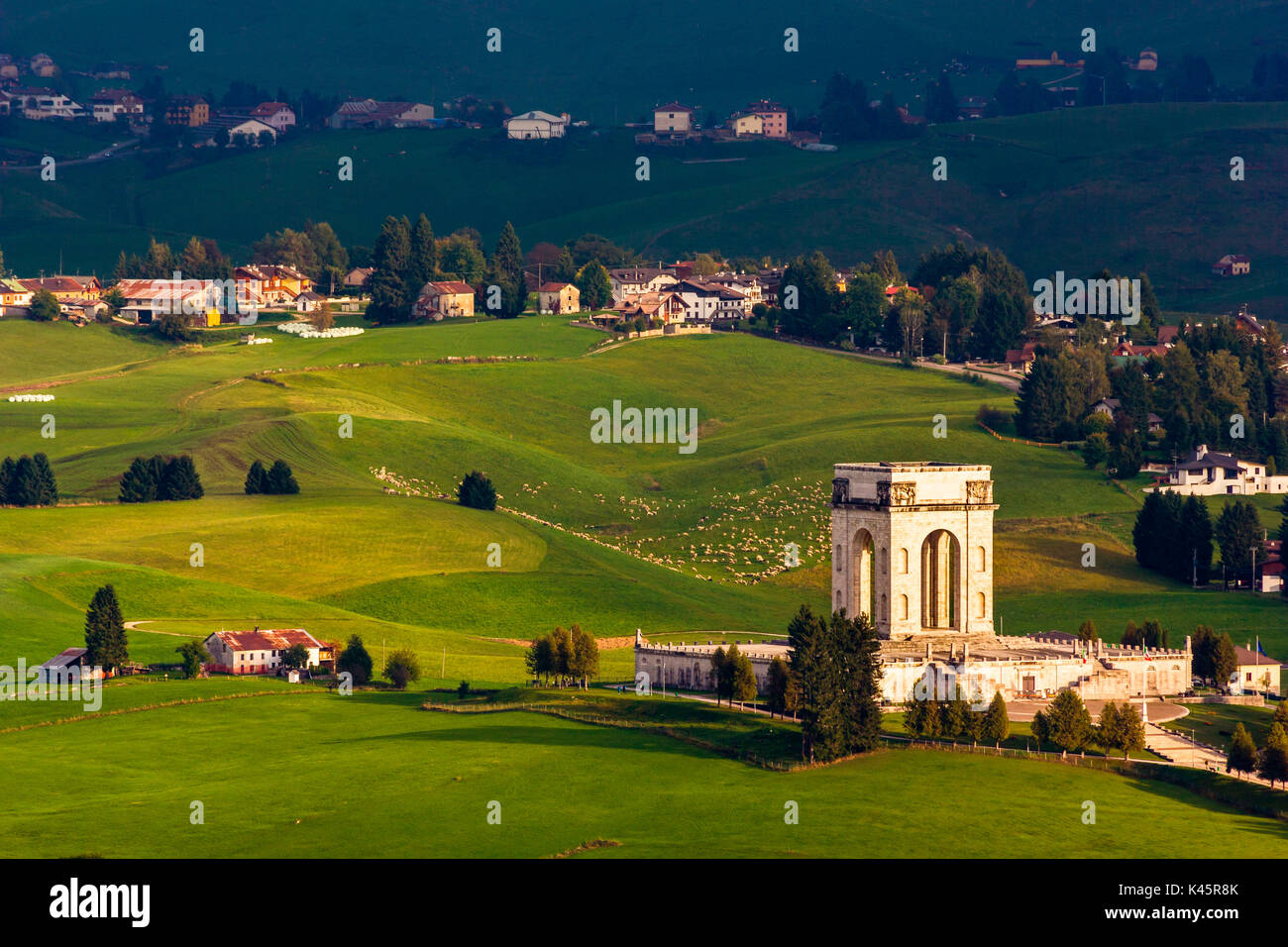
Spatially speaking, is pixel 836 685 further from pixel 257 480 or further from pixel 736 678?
pixel 257 480

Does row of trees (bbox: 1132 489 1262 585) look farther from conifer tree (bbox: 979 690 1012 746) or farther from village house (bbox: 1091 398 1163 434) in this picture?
conifer tree (bbox: 979 690 1012 746)

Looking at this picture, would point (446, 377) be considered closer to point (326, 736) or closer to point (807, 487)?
point (807, 487)

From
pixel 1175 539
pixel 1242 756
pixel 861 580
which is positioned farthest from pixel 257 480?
pixel 1242 756

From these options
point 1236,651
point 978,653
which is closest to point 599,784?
point 978,653

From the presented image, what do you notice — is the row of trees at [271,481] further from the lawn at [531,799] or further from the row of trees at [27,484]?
the lawn at [531,799]

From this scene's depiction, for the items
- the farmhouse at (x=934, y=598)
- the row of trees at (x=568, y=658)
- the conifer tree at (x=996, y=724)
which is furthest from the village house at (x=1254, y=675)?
the row of trees at (x=568, y=658)

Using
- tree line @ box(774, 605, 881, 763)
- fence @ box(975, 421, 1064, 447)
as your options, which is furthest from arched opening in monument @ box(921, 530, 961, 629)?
fence @ box(975, 421, 1064, 447)
